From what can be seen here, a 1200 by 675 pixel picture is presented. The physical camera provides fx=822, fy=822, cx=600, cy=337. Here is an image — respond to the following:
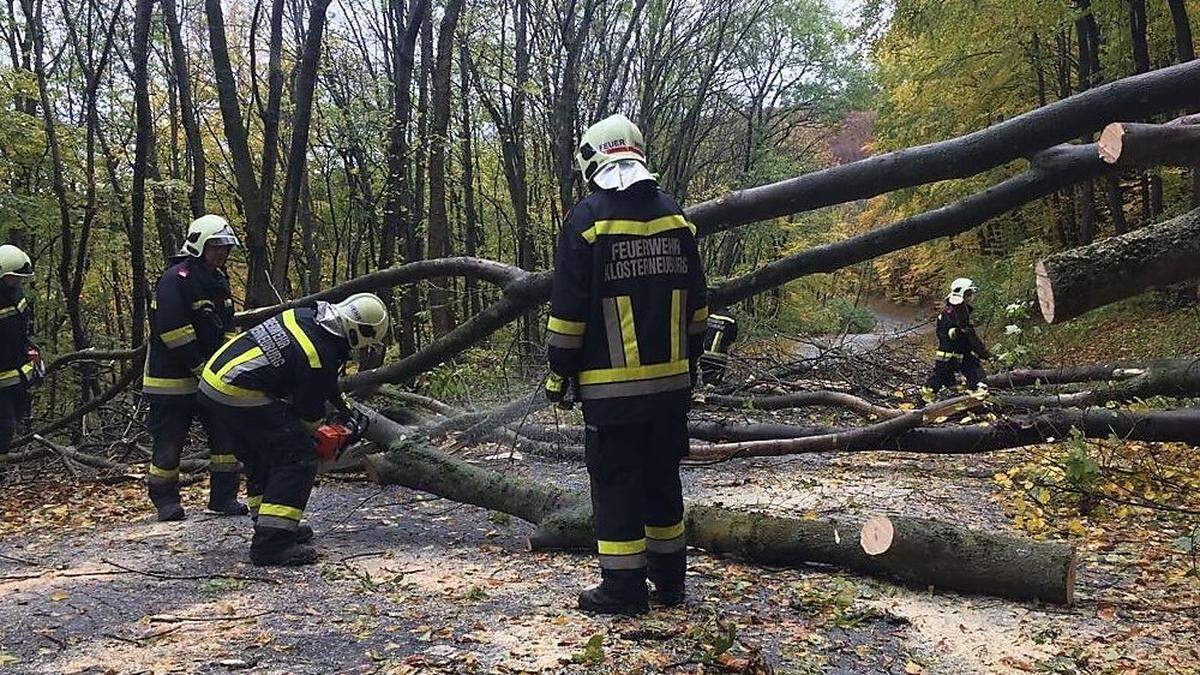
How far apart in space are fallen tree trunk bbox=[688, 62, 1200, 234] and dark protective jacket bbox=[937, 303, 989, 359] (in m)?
6.40

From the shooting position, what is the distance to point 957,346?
9.60 meters

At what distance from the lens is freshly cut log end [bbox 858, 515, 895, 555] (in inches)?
138

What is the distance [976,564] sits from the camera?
3.36 metres

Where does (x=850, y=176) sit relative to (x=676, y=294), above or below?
above

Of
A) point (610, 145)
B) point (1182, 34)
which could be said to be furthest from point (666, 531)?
point (1182, 34)

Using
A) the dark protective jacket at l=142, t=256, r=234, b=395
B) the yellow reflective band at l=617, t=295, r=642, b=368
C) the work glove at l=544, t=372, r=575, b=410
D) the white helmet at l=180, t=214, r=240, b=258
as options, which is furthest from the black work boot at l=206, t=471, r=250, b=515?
the yellow reflective band at l=617, t=295, r=642, b=368

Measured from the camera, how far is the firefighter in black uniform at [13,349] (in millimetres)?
6250

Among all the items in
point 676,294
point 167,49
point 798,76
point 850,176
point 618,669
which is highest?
point 798,76

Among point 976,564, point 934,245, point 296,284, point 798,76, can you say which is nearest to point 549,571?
point 976,564

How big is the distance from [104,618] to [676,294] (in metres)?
2.76

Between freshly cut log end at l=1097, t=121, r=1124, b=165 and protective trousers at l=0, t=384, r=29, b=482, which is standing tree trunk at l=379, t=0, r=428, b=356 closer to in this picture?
protective trousers at l=0, t=384, r=29, b=482

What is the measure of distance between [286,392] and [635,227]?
2288mm

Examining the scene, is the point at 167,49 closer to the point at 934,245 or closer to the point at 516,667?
the point at 516,667

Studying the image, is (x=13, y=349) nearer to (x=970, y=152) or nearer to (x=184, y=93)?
(x=184, y=93)
